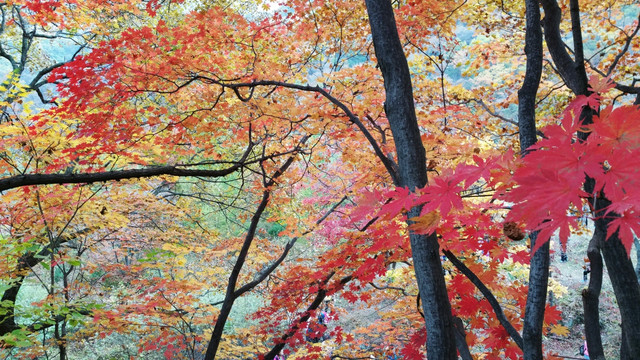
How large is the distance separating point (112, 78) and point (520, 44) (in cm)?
569

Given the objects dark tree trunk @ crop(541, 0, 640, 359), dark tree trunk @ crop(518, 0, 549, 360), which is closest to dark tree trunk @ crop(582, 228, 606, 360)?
dark tree trunk @ crop(541, 0, 640, 359)

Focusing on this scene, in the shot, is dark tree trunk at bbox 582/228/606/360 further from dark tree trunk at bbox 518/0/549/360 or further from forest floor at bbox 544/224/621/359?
forest floor at bbox 544/224/621/359

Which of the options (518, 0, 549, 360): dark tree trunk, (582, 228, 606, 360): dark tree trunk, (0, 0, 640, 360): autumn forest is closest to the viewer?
(0, 0, 640, 360): autumn forest

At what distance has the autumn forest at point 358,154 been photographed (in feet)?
4.87

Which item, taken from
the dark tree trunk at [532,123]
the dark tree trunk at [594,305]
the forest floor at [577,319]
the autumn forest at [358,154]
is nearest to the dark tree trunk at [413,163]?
the autumn forest at [358,154]

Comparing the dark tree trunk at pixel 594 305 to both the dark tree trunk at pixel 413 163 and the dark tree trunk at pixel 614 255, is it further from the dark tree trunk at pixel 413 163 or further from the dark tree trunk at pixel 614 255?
the dark tree trunk at pixel 413 163

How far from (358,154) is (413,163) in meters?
2.85

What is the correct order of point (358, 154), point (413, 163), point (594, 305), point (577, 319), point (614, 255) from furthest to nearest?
point (577, 319), point (358, 154), point (614, 255), point (594, 305), point (413, 163)

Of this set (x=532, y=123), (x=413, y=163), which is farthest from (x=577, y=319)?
(x=413, y=163)

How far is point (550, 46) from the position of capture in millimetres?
2521

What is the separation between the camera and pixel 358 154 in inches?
196

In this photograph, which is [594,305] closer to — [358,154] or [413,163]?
[413,163]

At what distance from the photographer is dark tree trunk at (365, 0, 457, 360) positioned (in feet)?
6.79

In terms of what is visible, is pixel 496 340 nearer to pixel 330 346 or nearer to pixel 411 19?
pixel 411 19
